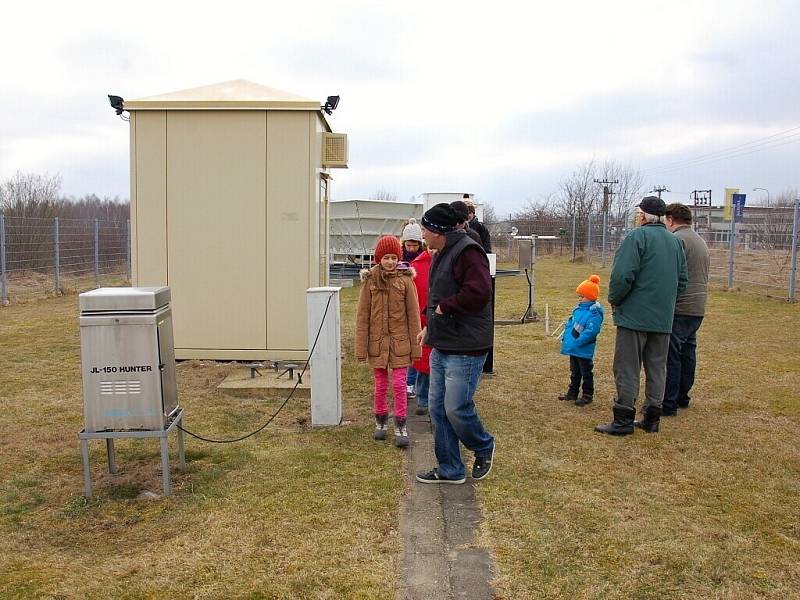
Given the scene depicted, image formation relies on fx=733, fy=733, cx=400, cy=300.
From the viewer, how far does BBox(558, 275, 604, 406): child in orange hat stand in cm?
678

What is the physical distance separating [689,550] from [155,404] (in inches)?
122

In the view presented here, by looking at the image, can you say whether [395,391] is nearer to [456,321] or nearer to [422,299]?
[422,299]

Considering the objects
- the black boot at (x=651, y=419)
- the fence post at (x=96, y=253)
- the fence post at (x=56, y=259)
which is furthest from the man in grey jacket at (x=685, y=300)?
the fence post at (x=96, y=253)

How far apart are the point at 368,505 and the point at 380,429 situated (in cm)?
146

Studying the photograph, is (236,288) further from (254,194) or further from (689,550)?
(689,550)

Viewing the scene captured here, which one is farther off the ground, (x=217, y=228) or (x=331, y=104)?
(x=331, y=104)

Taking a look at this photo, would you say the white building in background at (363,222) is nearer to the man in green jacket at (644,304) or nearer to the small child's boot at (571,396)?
the small child's boot at (571,396)

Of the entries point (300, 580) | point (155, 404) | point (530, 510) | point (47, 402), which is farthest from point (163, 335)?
point (47, 402)

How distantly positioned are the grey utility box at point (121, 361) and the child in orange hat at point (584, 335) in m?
3.88

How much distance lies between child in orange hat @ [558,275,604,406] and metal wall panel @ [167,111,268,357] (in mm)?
3161

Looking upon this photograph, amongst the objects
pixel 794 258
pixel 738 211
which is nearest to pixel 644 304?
pixel 794 258

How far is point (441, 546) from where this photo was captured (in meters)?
3.83

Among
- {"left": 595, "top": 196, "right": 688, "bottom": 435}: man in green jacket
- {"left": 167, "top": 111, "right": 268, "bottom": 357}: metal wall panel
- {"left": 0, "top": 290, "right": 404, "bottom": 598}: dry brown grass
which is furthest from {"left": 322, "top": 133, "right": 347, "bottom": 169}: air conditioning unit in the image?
{"left": 595, "top": 196, "right": 688, "bottom": 435}: man in green jacket

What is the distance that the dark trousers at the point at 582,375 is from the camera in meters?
7.02
